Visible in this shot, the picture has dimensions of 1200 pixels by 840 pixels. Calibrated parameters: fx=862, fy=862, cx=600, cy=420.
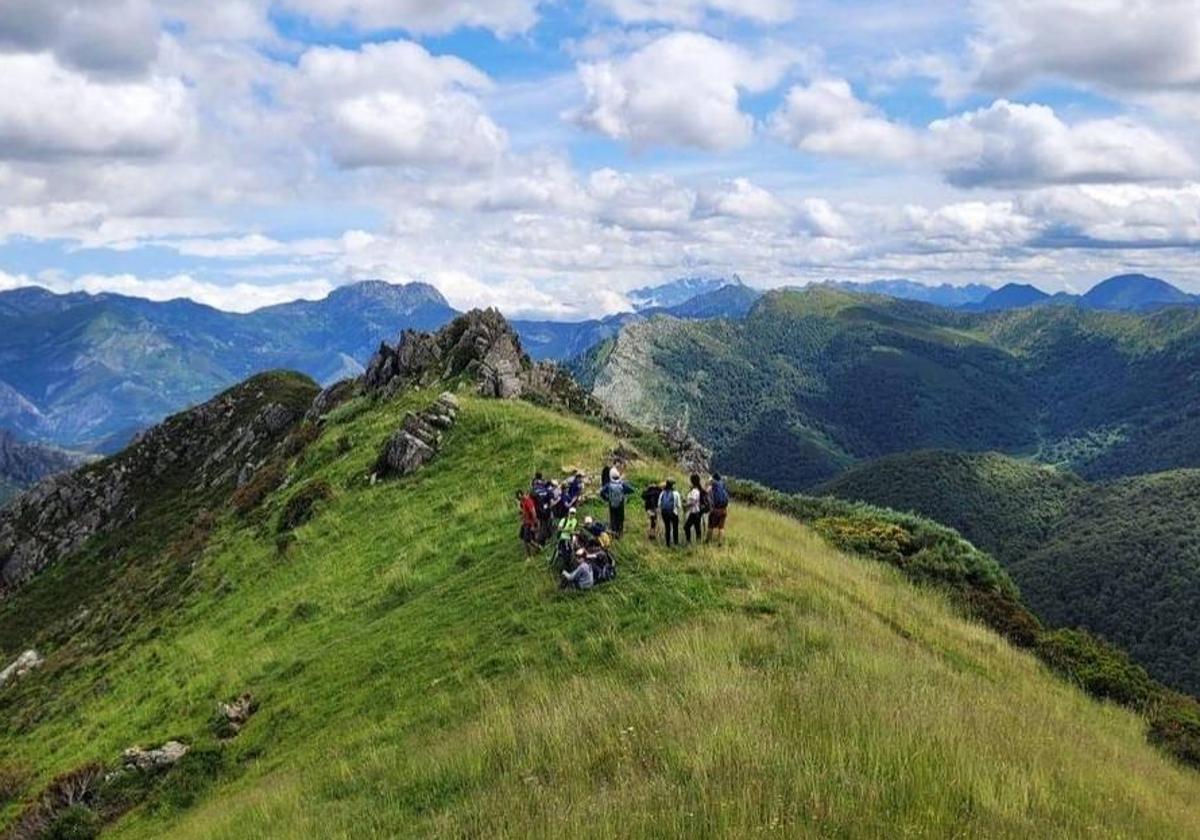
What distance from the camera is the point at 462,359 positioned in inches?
2173

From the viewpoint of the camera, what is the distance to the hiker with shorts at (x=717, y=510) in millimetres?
22547

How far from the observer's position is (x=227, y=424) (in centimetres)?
8281

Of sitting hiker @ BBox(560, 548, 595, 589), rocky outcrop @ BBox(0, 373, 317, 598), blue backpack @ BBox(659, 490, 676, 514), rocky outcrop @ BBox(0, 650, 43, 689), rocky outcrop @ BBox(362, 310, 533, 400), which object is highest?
rocky outcrop @ BBox(362, 310, 533, 400)

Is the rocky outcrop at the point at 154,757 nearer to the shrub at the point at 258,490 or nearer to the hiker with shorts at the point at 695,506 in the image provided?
the hiker with shorts at the point at 695,506

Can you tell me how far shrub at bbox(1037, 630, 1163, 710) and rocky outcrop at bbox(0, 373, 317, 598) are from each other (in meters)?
53.5

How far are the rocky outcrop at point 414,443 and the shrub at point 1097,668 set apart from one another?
960 inches

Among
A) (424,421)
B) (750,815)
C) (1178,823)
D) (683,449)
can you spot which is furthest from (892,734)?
(683,449)

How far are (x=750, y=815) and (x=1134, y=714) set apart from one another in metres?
17.7

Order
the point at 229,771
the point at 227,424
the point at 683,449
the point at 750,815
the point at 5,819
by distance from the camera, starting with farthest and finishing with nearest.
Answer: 1. the point at 227,424
2. the point at 683,449
3. the point at 5,819
4. the point at 229,771
5. the point at 750,815

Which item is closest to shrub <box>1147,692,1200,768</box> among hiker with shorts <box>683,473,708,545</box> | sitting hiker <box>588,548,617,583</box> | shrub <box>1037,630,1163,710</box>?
shrub <box>1037,630,1163,710</box>

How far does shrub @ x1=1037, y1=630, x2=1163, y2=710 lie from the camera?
22.1m

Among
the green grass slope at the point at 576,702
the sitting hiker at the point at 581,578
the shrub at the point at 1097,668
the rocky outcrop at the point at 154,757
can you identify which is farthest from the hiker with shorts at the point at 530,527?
the shrub at the point at 1097,668

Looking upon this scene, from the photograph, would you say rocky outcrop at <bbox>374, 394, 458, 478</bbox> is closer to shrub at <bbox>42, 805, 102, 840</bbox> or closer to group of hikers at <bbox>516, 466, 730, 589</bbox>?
group of hikers at <bbox>516, 466, 730, 589</bbox>

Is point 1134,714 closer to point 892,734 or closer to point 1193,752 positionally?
point 1193,752
